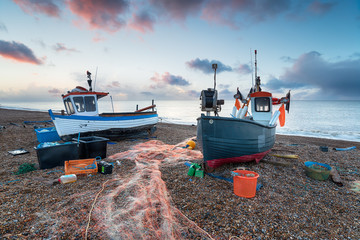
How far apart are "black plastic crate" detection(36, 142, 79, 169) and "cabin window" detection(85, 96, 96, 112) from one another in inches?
220

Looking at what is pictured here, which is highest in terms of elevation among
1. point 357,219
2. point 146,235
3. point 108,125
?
point 108,125

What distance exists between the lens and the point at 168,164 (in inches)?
276

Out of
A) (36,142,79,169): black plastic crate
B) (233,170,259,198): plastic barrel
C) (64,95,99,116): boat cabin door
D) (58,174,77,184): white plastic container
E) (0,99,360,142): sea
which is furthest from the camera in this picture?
(0,99,360,142): sea

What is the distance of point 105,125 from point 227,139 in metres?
8.37

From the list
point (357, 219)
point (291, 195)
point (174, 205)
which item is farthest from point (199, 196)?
point (357, 219)

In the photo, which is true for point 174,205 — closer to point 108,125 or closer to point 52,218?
point 52,218

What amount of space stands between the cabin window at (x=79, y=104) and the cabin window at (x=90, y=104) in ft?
0.78

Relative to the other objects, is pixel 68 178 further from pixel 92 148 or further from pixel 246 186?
pixel 246 186

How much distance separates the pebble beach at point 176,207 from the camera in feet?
10.2

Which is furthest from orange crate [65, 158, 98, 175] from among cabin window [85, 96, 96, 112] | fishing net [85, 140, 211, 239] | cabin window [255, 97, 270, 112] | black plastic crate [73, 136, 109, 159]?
cabin window [255, 97, 270, 112]

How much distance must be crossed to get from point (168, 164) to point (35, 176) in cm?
451

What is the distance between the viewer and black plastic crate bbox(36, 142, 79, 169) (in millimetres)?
6062

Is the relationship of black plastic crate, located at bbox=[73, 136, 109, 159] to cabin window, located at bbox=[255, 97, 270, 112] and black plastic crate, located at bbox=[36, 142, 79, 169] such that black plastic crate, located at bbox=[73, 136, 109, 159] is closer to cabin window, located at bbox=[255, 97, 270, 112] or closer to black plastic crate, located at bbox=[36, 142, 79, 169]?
black plastic crate, located at bbox=[36, 142, 79, 169]

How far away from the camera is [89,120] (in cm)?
1047
